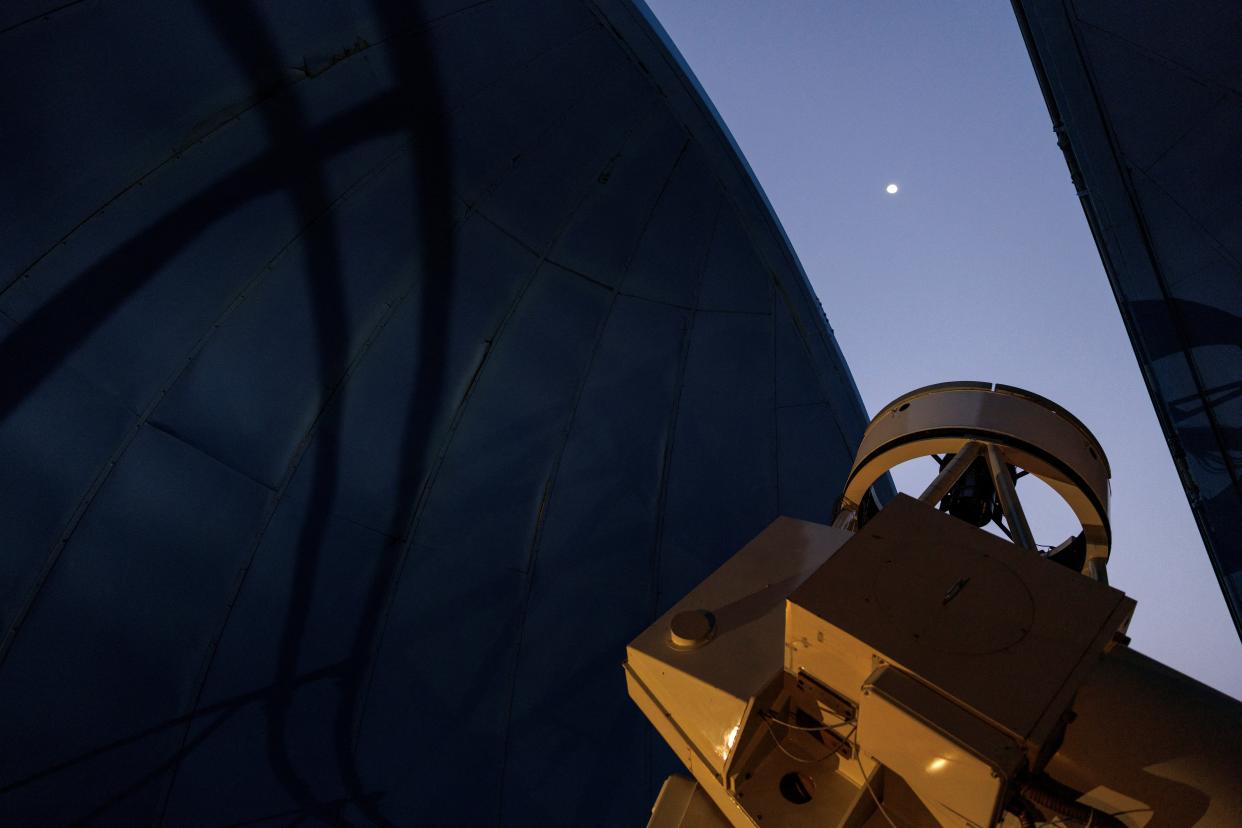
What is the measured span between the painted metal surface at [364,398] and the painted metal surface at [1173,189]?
3212mm

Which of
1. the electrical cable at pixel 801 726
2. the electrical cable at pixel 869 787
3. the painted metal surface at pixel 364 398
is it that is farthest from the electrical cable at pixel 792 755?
the painted metal surface at pixel 364 398

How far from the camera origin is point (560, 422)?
7.50 metres

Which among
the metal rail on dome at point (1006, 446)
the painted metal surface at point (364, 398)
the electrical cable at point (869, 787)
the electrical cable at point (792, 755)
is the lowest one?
the electrical cable at point (869, 787)

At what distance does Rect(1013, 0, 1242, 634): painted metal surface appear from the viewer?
17.8ft

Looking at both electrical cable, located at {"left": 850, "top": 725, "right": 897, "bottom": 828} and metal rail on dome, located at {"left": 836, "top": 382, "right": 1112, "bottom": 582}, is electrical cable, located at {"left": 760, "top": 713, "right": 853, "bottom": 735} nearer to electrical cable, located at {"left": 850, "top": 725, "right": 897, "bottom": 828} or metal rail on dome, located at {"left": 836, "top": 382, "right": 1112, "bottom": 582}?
electrical cable, located at {"left": 850, "top": 725, "right": 897, "bottom": 828}

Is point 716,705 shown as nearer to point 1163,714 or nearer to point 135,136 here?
point 1163,714

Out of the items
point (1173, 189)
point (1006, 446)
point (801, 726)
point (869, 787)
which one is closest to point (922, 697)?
point (869, 787)

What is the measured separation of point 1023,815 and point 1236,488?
22.1 feet

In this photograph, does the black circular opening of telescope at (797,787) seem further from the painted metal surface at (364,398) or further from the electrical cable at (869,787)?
the painted metal surface at (364,398)

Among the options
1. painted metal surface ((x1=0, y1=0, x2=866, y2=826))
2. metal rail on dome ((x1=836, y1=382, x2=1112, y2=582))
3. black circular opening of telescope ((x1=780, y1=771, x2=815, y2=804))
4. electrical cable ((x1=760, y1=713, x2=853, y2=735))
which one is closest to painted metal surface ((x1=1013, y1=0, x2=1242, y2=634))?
painted metal surface ((x1=0, y1=0, x2=866, y2=826))

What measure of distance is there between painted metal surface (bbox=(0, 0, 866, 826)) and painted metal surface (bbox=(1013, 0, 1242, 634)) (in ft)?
10.5

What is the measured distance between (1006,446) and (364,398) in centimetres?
533

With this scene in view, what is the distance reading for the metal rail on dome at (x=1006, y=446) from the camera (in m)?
3.88

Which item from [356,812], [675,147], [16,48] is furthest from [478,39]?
[356,812]
